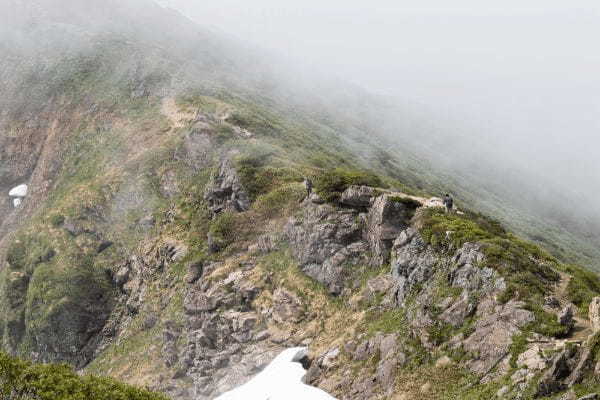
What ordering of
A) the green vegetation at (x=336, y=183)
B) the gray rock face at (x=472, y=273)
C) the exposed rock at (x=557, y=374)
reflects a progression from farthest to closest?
the green vegetation at (x=336, y=183)
the gray rock face at (x=472, y=273)
the exposed rock at (x=557, y=374)

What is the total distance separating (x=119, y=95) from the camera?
90625mm

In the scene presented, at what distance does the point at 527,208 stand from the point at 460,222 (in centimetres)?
9537

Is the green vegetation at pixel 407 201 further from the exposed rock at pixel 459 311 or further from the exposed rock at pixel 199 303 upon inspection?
the exposed rock at pixel 199 303

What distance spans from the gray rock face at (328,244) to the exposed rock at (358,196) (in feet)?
2.32

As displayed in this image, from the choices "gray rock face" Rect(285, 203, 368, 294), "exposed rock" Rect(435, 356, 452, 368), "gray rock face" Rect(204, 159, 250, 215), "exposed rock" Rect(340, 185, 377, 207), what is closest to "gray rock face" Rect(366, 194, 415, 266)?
"gray rock face" Rect(285, 203, 368, 294)

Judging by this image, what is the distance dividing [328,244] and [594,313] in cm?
1876

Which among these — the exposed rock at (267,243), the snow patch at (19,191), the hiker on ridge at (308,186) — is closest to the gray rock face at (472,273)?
the hiker on ridge at (308,186)

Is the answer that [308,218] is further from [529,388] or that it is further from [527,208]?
[527,208]

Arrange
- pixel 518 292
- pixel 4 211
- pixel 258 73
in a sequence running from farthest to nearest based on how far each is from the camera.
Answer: pixel 258 73
pixel 4 211
pixel 518 292

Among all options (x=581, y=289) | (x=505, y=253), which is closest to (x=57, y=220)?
(x=505, y=253)

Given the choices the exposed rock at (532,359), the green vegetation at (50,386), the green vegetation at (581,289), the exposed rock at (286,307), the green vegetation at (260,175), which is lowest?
the green vegetation at (50,386)

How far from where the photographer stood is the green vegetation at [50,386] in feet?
86.2

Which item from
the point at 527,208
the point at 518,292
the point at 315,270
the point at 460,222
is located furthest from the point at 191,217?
the point at 527,208

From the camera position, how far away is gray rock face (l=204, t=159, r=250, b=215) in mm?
50688
